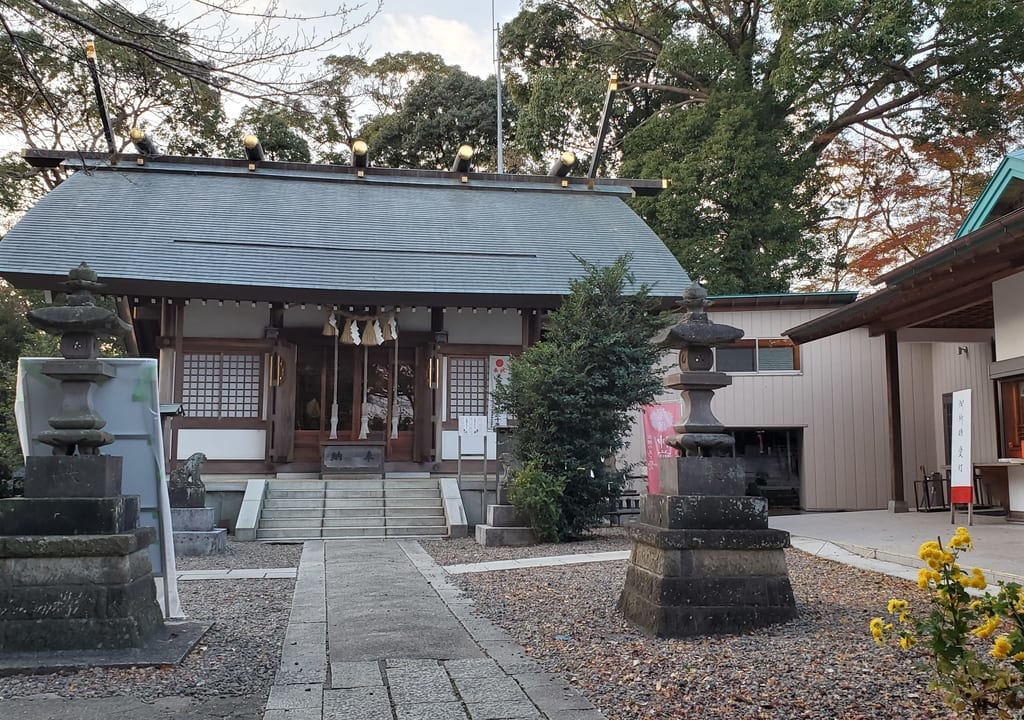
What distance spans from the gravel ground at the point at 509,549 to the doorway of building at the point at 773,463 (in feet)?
26.4

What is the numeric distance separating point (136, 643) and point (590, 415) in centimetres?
626

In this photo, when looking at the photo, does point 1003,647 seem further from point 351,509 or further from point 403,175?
point 403,175

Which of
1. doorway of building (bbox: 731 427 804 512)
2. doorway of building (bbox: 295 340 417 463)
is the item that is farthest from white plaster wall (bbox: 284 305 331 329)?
doorway of building (bbox: 731 427 804 512)

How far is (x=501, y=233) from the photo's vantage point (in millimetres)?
15383

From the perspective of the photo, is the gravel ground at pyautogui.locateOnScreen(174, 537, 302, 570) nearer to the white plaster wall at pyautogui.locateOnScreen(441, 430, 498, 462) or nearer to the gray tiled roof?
the white plaster wall at pyautogui.locateOnScreen(441, 430, 498, 462)

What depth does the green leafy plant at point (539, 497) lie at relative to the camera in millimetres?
9664

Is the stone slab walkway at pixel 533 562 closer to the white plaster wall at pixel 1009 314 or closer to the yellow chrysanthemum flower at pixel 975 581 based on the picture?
the white plaster wall at pixel 1009 314

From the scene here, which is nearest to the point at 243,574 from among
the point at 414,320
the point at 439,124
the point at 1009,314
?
the point at 414,320

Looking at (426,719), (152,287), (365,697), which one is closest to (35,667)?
(365,697)

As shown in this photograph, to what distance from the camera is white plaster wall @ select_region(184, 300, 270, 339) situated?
13.5 m

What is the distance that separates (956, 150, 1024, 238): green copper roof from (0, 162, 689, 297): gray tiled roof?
467 centimetres

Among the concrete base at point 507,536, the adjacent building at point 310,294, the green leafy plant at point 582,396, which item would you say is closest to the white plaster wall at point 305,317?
the adjacent building at point 310,294

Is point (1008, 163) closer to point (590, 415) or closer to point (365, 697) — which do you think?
point (590, 415)

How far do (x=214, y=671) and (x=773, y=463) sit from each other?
15212 millimetres
